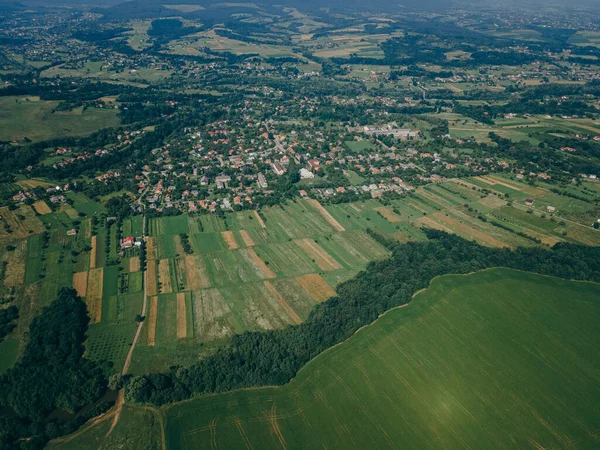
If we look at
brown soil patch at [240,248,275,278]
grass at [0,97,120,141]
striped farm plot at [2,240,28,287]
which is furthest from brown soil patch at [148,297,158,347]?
grass at [0,97,120,141]

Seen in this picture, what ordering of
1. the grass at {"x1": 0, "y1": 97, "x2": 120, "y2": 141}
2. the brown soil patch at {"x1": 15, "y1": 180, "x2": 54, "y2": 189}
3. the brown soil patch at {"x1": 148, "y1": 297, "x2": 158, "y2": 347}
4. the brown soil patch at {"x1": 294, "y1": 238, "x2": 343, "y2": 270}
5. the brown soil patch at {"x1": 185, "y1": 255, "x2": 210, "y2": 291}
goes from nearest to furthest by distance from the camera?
the brown soil patch at {"x1": 148, "y1": 297, "x2": 158, "y2": 347} → the brown soil patch at {"x1": 185, "y1": 255, "x2": 210, "y2": 291} → the brown soil patch at {"x1": 294, "y1": 238, "x2": 343, "y2": 270} → the brown soil patch at {"x1": 15, "y1": 180, "x2": 54, "y2": 189} → the grass at {"x1": 0, "y1": 97, "x2": 120, "y2": 141}

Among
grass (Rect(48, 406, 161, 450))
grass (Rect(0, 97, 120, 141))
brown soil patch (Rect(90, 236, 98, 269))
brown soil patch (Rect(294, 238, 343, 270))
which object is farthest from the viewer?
grass (Rect(0, 97, 120, 141))

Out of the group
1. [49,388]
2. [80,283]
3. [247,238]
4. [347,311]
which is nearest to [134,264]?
[80,283]

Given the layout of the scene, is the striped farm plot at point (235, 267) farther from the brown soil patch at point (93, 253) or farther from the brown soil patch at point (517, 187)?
the brown soil patch at point (517, 187)

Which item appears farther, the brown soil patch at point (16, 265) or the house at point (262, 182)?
the house at point (262, 182)

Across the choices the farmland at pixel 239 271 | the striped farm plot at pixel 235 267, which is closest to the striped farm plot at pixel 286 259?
the farmland at pixel 239 271

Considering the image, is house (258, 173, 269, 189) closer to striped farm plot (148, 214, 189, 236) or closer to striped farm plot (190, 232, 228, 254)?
striped farm plot (148, 214, 189, 236)

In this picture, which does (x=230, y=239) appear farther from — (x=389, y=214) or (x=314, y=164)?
(x=314, y=164)

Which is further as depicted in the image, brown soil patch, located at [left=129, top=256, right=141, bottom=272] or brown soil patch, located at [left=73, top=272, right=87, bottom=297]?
brown soil patch, located at [left=129, top=256, right=141, bottom=272]
